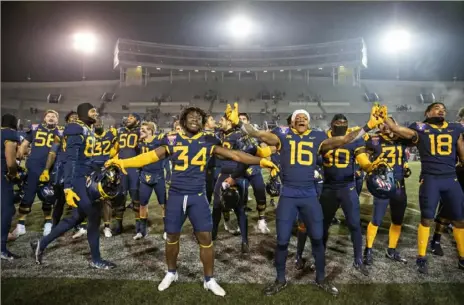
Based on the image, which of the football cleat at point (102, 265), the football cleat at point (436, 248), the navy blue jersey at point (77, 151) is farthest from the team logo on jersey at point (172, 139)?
the football cleat at point (436, 248)

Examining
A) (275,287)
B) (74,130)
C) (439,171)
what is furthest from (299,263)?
(74,130)

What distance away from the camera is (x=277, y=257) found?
4.28 m

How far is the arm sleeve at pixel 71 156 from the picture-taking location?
192 inches

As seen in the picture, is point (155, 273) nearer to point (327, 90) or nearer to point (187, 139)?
point (187, 139)

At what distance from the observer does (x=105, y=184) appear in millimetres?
4508

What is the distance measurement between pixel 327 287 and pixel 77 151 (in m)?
3.88

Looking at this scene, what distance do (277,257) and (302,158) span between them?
4.19 ft

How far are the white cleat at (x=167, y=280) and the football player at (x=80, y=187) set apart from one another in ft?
3.54

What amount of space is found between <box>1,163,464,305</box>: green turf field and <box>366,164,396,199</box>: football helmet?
1140mm

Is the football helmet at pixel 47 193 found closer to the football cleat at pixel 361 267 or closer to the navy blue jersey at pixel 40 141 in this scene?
the navy blue jersey at pixel 40 141

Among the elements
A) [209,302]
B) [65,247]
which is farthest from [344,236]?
[65,247]

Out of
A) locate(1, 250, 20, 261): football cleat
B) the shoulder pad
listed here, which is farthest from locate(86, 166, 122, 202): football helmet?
locate(1, 250, 20, 261): football cleat

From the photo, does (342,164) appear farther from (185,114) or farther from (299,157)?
(185,114)

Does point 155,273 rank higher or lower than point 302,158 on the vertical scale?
lower
